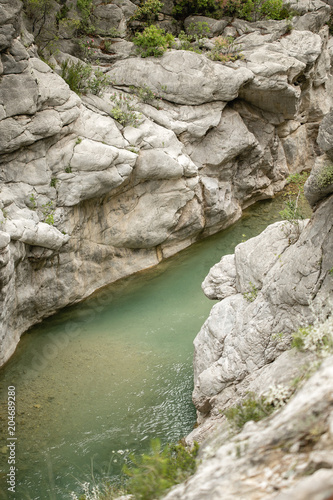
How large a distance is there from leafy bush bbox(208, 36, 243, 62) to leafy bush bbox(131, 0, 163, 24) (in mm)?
2730

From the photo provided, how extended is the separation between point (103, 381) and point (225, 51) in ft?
43.0

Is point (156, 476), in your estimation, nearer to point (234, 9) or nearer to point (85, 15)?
point (85, 15)

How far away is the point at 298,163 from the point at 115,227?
34.4 feet

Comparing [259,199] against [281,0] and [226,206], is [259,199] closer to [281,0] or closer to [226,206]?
[226,206]

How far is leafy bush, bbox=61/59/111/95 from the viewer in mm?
13931

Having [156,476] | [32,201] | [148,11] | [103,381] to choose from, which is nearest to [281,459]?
[156,476]

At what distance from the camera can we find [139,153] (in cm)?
1409

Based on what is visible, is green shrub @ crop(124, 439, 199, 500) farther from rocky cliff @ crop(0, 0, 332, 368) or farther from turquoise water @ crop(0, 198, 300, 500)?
rocky cliff @ crop(0, 0, 332, 368)

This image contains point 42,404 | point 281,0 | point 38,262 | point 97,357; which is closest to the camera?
point 42,404

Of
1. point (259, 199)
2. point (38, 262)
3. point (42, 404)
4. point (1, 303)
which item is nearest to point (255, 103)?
point (259, 199)

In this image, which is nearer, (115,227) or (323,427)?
(323,427)

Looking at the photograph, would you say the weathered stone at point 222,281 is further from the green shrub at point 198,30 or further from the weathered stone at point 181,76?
the green shrub at point 198,30

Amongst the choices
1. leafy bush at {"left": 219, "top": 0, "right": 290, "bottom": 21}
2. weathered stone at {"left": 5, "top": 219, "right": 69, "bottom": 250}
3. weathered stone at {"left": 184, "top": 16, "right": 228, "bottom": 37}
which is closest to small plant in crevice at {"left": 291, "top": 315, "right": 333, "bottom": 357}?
weathered stone at {"left": 5, "top": 219, "right": 69, "bottom": 250}

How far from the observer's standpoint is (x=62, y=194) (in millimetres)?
12742
